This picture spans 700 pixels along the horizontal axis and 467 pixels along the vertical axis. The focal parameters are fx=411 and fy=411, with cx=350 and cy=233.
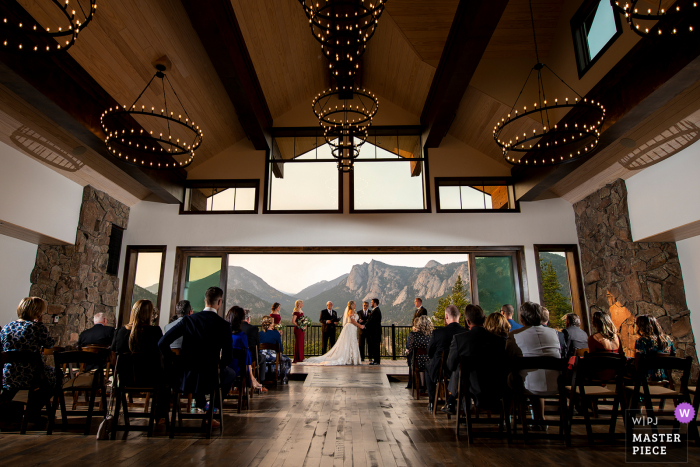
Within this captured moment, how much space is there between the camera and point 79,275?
7488 millimetres

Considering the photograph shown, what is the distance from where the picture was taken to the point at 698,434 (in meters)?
3.09

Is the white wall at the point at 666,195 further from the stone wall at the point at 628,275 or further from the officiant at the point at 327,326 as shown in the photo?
the officiant at the point at 327,326

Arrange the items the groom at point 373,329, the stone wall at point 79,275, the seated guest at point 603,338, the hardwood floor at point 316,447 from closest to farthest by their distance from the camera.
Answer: the hardwood floor at point 316,447
the seated guest at point 603,338
the stone wall at point 79,275
the groom at point 373,329

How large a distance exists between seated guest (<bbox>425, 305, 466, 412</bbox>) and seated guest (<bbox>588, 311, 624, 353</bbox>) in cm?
132

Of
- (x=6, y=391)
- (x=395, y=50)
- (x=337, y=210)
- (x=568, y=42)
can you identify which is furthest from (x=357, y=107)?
(x=6, y=391)

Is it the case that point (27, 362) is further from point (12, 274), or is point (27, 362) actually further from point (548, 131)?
point (548, 131)

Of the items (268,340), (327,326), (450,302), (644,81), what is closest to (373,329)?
(327,326)

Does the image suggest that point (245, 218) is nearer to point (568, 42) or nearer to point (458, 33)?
point (458, 33)

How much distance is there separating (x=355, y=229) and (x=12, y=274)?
622cm

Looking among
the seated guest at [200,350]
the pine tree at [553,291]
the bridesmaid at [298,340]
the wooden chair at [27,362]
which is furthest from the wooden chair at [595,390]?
the pine tree at [553,291]

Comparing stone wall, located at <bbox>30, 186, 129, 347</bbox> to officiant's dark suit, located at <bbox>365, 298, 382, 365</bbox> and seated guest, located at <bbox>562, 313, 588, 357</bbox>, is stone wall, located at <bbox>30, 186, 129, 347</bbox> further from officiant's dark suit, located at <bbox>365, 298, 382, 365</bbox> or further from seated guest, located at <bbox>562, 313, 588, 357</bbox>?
seated guest, located at <bbox>562, 313, 588, 357</bbox>

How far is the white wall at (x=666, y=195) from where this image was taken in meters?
5.70

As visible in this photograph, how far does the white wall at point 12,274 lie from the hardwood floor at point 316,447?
4.43 m

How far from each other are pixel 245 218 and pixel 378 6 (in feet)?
20.0
